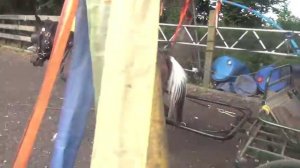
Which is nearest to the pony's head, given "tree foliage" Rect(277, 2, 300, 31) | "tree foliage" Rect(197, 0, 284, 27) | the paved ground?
the paved ground

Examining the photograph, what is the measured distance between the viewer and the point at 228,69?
8.79 meters

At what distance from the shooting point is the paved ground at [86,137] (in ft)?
15.7

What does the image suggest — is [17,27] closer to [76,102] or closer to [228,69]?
[228,69]

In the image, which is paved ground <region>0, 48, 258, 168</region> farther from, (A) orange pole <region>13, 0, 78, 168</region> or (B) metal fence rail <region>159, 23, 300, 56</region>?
(A) orange pole <region>13, 0, 78, 168</region>

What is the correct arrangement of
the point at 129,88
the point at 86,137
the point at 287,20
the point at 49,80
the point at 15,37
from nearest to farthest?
the point at 129,88, the point at 49,80, the point at 86,137, the point at 287,20, the point at 15,37

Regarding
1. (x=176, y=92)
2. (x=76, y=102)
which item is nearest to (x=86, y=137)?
(x=176, y=92)

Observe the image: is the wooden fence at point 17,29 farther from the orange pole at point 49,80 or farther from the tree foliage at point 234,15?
the orange pole at point 49,80

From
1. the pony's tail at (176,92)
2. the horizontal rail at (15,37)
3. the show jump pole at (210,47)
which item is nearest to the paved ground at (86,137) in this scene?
the pony's tail at (176,92)

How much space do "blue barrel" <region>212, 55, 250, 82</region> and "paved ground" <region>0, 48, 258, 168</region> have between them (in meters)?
1.65

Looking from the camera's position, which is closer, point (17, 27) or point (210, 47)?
point (210, 47)

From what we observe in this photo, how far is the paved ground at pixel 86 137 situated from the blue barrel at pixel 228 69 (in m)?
1.65

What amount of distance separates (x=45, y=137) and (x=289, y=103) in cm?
286

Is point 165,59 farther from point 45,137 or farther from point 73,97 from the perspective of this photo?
point 73,97

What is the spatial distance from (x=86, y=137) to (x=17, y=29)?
1277 centimetres
